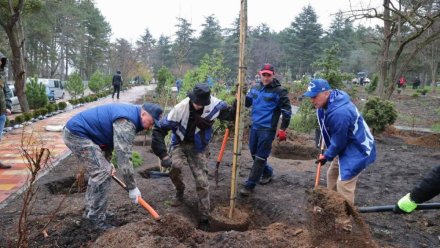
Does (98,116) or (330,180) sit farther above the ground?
(98,116)

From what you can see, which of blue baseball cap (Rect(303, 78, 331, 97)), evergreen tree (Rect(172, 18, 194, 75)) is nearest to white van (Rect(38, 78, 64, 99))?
evergreen tree (Rect(172, 18, 194, 75))

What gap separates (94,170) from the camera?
3.77m

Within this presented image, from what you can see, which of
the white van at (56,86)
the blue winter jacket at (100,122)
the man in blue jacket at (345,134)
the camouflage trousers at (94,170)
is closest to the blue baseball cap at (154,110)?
the blue winter jacket at (100,122)

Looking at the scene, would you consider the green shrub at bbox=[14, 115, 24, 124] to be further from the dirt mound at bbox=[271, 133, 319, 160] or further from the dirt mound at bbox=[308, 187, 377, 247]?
the dirt mound at bbox=[308, 187, 377, 247]

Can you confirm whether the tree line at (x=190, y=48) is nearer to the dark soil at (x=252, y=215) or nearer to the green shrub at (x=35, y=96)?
the green shrub at (x=35, y=96)

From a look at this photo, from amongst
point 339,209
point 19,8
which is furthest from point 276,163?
point 19,8

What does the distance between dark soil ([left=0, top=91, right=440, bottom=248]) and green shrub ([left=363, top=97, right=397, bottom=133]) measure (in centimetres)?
269

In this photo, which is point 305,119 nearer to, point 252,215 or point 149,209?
point 252,215

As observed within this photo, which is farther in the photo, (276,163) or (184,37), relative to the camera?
(184,37)

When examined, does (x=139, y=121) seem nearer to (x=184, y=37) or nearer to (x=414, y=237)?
(x=414, y=237)

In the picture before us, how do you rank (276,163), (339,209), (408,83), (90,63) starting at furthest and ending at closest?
(408,83)
(90,63)
(276,163)
(339,209)

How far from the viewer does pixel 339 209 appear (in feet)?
10.4

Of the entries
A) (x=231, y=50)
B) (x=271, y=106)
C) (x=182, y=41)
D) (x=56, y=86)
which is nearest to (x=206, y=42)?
(x=231, y=50)

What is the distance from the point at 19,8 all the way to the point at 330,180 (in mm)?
10631
